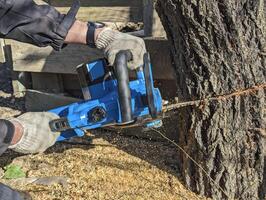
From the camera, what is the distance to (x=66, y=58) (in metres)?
3.55

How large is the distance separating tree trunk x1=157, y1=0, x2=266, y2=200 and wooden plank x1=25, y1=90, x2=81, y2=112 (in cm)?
133

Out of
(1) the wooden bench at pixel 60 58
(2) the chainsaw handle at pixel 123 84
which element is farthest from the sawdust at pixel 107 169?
(2) the chainsaw handle at pixel 123 84

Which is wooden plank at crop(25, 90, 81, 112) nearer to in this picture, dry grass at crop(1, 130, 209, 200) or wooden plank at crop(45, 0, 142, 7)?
dry grass at crop(1, 130, 209, 200)

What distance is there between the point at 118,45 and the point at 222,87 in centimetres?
59

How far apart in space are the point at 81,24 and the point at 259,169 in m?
1.27

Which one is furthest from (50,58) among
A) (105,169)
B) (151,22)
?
(105,169)

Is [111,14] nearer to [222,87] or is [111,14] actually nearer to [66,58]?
[66,58]

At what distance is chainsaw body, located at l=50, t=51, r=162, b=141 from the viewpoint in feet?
7.28

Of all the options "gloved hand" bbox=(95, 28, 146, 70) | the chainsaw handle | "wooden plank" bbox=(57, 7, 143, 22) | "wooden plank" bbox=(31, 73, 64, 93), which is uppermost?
"wooden plank" bbox=(57, 7, 143, 22)

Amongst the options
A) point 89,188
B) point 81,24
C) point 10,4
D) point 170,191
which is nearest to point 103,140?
point 89,188

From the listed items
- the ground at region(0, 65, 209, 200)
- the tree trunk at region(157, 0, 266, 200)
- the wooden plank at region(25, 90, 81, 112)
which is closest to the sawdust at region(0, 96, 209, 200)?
the ground at region(0, 65, 209, 200)

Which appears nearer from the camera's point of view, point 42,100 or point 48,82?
point 42,100

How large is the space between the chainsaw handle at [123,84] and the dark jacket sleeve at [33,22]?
37 centimetres

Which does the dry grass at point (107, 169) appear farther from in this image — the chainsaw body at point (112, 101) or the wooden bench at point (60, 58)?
the wooden bench at point (60, 58)
